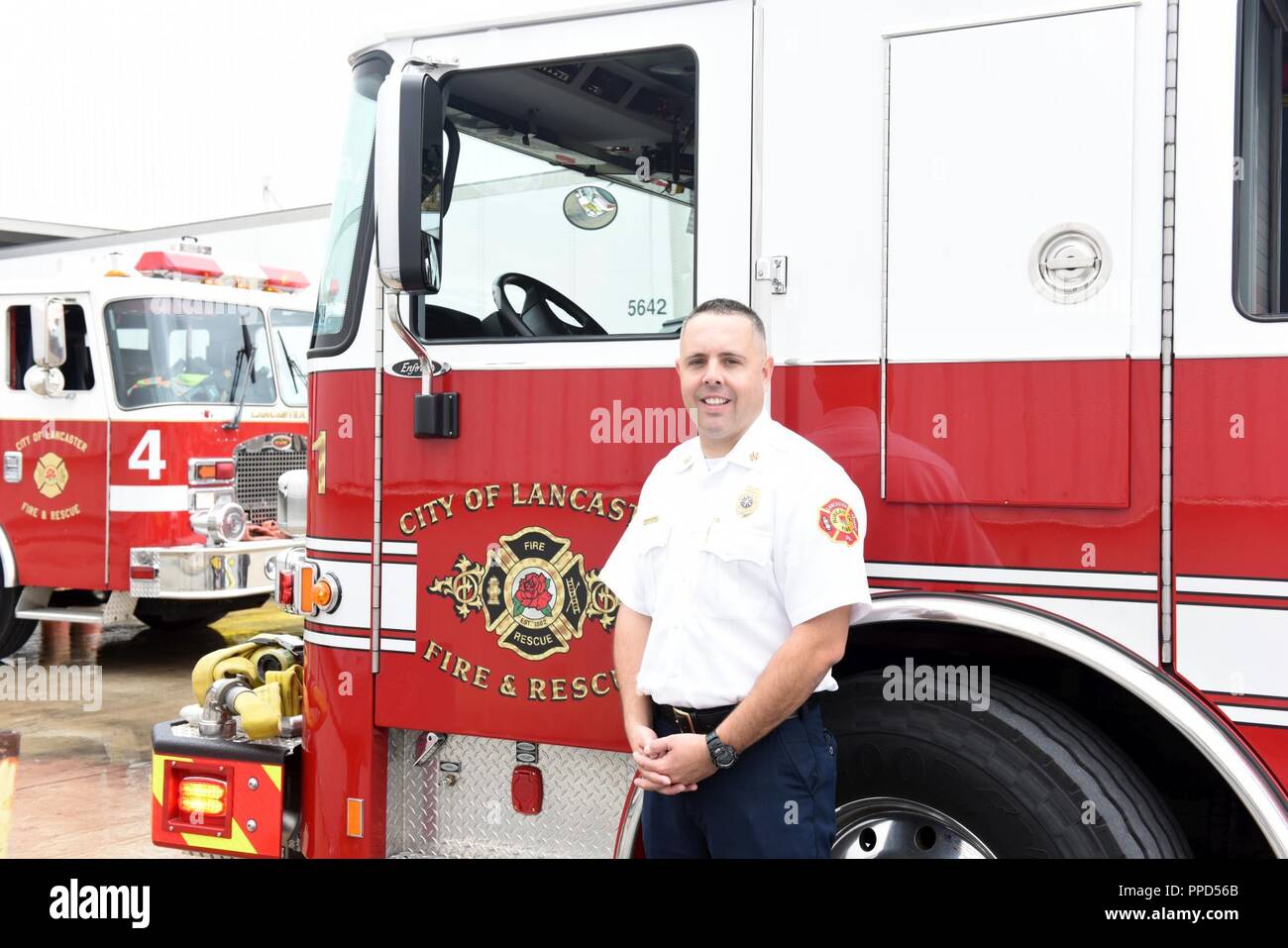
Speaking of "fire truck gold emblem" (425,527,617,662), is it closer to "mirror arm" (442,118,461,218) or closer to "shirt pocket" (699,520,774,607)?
"shirt pocket" (699,520,774,607)

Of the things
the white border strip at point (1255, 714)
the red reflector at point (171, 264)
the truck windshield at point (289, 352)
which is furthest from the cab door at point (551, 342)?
the truck windshield at point (289, 352)

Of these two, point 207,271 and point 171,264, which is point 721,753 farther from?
point 207,271

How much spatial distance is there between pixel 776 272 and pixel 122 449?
6.36 metres

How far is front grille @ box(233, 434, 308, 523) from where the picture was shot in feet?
28.0

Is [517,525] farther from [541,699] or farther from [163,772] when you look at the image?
[163,772]

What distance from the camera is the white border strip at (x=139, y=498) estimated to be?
7.96m

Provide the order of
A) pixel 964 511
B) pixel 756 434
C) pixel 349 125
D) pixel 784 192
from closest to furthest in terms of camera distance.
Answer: pixel 756 434 → pixel 964 511 → pixel 784 192 → pixel 349 125

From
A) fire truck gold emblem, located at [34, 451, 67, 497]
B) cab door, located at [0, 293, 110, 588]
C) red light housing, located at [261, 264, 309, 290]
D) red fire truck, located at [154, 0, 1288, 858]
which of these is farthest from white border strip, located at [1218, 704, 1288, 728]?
red light housing, located at [261, 264, 309, 290]

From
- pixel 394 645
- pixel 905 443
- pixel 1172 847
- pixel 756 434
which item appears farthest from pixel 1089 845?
pixel 394 645

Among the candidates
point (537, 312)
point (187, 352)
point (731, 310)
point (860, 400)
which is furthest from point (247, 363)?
point (731, 310)

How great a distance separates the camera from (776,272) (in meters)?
2.86

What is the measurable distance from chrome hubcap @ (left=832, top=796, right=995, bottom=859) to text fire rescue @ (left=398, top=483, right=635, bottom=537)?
0.89 metres

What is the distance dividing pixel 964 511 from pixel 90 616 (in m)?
7.22

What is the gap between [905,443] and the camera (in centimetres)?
273
